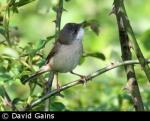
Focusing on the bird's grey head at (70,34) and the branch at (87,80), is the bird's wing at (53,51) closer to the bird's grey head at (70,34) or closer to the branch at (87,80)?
the bird's grey head at (70,34)

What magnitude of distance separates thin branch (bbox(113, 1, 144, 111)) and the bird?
65 centimetres

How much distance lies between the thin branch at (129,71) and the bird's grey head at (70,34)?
29.5 inches

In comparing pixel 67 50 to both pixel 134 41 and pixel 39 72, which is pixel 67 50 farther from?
pixel 134 41

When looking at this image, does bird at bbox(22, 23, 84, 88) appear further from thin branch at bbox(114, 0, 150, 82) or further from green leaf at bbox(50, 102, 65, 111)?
thin branch at bbox(114, 0, 150, 82)

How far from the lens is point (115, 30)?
287 inches

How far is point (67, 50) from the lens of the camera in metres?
4.47

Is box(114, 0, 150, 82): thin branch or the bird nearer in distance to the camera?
box(114, 0, 150, 82): thin branch

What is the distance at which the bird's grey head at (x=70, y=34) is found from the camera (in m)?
4.35

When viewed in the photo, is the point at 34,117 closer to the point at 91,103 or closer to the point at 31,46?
the point at 31,46

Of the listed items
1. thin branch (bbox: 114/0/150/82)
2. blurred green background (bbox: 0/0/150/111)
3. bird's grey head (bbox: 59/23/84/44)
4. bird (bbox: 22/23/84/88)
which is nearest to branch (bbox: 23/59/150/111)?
thin branch (bbox: 114/0/150/82)

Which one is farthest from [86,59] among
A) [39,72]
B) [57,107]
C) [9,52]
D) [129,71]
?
[9,52]

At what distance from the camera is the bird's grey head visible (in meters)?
4.35

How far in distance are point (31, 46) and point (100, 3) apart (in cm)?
400

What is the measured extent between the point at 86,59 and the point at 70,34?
1.54 metres
